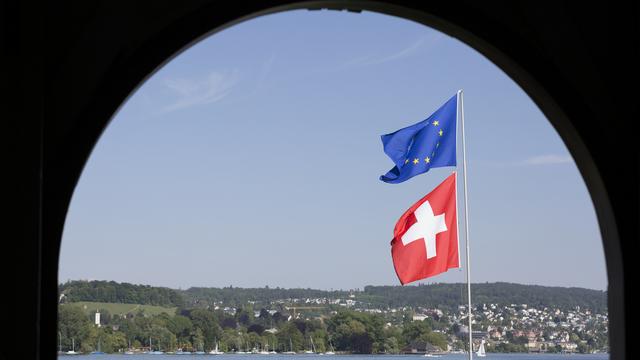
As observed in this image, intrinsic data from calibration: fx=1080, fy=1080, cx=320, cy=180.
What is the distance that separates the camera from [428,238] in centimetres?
1212

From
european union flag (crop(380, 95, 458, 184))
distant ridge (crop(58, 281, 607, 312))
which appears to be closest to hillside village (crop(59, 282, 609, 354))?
distant ridge (crop(58, 281, 607, 312))

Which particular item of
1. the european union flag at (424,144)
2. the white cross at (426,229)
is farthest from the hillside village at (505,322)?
the white cross at (426,229)

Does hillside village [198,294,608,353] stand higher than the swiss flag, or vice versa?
the swiss flag

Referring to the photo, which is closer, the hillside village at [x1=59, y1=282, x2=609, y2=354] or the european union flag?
the european union flag

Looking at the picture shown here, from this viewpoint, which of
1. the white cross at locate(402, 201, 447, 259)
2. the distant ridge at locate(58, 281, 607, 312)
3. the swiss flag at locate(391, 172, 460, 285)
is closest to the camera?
the swiss flag at locate(391, 172, 460, 285)

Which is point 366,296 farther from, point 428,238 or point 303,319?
point 428,238

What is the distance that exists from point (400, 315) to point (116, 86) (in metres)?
69.4

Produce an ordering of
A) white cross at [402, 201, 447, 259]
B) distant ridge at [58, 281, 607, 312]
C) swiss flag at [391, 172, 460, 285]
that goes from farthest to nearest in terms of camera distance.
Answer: distant ridge at [58, 281, 607, 312], white cross at [402, 201, 447, 259], swiss flag at [391, 172, 460, 285]

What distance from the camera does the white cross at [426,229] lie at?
1209 cm

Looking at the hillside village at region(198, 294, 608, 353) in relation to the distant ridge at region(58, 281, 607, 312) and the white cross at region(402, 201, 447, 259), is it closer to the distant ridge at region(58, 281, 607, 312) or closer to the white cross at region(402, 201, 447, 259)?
the distant ridge at region(58, 281, 607, 312)

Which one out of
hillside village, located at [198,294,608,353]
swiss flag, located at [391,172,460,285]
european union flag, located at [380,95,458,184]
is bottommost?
hillside village, located at [198,294,608,353]

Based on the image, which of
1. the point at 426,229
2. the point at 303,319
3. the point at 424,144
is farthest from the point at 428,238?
the point at 303,319

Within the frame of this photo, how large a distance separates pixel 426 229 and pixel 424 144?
3.28 ft

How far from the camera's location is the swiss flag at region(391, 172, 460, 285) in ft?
39.2
